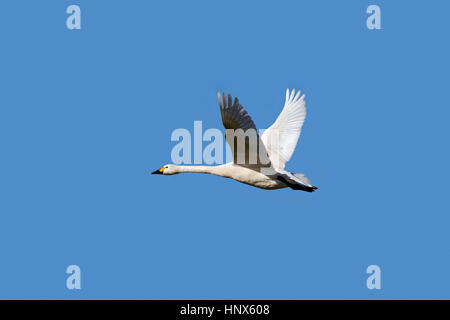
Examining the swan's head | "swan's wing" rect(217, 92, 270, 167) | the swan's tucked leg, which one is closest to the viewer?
"swan's wing" rect(217, 92, 270, 167)

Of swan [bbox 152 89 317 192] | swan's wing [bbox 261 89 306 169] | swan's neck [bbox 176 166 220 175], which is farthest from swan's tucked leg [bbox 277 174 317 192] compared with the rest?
swan's neck [bbox 176 166 220 175]

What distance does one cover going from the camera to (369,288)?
11625mm

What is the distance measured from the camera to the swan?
430 inches

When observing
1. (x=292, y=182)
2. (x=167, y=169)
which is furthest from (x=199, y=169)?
(x=292, y=182)

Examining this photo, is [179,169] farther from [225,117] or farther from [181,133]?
[225,117]

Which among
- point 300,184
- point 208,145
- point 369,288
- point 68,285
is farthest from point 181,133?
A: point 369,288

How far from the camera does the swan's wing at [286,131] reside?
513 inches

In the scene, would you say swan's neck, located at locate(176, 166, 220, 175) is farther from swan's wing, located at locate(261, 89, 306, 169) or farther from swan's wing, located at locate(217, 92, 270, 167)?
swan's wing, located at locate(261, 89, 306, 169)

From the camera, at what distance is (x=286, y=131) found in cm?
1345

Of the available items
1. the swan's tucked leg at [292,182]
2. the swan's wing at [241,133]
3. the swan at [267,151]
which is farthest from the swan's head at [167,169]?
the swan's tucked leg at [292,182]

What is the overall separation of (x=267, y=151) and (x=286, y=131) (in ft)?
2.33

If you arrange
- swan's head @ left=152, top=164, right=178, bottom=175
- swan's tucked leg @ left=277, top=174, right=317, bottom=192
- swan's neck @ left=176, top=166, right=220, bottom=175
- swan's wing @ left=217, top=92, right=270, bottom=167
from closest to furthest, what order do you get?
swan's wing @ left=217, top=92, right=270, bottom=167, swan's tucked leg @ left=277, top=174, right=317, bottom=192, swan's neck @ left=176, top=166, right=220, bottom=175, swan's head @ left=152, top=164, right=178, bottom=175

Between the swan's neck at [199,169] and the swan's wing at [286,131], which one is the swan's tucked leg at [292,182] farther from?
the swan's neck at [199,169]

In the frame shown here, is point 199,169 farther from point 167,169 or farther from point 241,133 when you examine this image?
point 241,133
